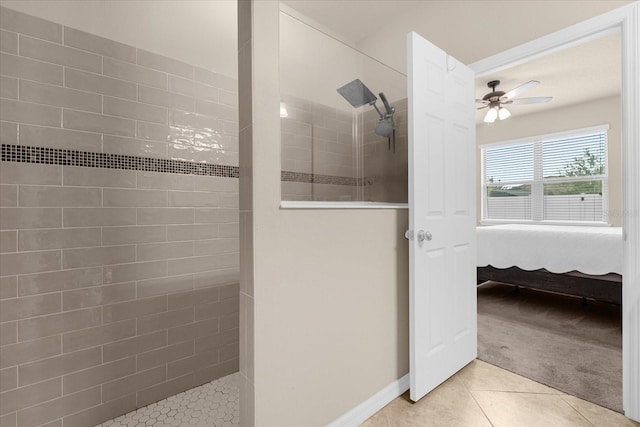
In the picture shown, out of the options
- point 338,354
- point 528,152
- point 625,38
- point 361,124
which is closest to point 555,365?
point 338,354

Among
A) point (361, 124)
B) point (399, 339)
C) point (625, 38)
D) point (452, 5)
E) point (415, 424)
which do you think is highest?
point (452, 5)

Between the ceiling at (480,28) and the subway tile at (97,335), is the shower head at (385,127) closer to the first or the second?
the ceiling at (480,28)

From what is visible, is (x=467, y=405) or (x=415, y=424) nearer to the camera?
(x=415, y=424)

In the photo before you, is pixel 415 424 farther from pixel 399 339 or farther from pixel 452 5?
pixel 452 5

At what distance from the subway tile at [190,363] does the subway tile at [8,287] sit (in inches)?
34.1

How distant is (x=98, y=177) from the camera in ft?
5.43

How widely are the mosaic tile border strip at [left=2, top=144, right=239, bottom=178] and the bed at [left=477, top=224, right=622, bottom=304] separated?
316 centimetres

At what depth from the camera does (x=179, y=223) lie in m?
1.93

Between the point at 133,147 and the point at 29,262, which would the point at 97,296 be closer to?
the point at 29,262

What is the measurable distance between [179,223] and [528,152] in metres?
5.93

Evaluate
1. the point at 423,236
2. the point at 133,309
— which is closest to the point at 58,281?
the point at 133,309

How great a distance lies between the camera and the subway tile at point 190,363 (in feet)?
6.24

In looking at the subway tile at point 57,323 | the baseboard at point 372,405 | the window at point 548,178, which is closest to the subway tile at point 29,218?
the subway tile at point 57,323

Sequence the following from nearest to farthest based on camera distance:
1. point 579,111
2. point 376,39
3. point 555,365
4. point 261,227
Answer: point 261,227
point 555,365
point 376,39
point 579,111
